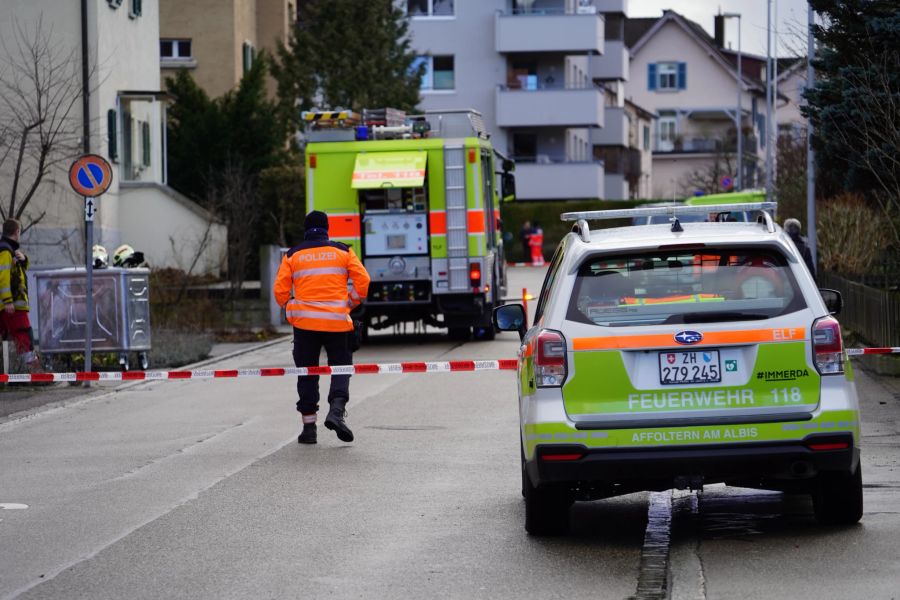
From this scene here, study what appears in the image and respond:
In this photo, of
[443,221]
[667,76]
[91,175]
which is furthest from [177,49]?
[667,76]

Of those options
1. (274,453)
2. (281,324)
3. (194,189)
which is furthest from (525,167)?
(274,453)

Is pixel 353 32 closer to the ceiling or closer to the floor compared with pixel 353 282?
closer to the ceiling

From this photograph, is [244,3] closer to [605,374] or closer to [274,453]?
[274,453]

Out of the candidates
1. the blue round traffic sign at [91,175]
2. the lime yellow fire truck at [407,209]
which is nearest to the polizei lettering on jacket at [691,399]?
the blue round traffic sign at [91,175]

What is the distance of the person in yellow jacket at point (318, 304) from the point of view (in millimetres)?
13305

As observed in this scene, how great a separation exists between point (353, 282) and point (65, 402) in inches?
210

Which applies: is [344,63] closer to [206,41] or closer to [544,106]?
[206,41]

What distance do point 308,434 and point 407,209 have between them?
38.4ft

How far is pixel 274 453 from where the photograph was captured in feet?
42.0

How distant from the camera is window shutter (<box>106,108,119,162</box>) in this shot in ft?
119

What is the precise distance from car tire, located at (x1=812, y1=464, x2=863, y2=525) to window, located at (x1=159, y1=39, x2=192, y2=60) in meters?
43.9

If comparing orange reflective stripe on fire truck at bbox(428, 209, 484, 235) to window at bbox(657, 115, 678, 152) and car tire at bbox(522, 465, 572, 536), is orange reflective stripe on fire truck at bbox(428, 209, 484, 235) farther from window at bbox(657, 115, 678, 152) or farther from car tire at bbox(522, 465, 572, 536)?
window at bbox(657, 115, 678, 152)

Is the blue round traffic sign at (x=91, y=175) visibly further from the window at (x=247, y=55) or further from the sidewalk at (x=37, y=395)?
the window at (x=247, y=55)

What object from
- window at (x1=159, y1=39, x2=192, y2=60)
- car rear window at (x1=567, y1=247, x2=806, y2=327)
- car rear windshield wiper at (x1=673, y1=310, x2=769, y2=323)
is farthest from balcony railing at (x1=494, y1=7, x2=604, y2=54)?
car rear windshield wiper at (x1=673, y1=310, x2=769, y2=323)
